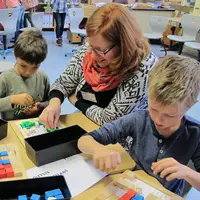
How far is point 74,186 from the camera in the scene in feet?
2.84

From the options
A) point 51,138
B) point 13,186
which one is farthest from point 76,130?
point 13,186

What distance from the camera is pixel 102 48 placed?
122 centimetres

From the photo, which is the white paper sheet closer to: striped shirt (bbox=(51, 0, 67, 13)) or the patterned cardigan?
the patterned cardigan

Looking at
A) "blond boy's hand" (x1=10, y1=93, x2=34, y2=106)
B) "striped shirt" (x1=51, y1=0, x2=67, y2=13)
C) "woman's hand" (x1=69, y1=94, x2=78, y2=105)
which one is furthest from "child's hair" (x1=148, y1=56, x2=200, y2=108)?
"striped shirt" (x1=51, y1=0, x2=67, y2=13)

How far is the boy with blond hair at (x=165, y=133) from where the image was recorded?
2.80ft

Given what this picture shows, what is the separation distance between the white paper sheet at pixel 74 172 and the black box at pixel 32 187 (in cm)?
5

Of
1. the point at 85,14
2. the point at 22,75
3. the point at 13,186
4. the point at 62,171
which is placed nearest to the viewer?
the point at 13,186

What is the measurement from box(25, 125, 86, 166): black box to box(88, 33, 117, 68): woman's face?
360mm

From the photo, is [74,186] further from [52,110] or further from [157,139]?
[52,110]

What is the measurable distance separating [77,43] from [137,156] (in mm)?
4813

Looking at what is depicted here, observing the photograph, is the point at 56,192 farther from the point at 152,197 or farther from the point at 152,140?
the point at 152,140

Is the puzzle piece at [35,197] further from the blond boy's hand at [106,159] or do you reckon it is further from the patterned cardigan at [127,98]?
the patterned cardigan at [127,98]

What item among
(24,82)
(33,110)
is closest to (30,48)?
(24,82)

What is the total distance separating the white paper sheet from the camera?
874 mm
